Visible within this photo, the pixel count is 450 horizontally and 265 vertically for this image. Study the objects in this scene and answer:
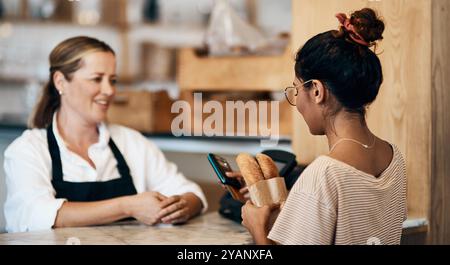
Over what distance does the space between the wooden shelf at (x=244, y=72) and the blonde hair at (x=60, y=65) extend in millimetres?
491

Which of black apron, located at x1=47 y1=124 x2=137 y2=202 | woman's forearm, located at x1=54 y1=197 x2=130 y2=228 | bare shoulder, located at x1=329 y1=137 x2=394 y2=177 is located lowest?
woman's forearm, located at x1=54 y1=197 x2=130 y2=228

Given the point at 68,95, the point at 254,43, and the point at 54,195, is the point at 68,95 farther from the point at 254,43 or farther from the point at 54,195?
the point at 254,43

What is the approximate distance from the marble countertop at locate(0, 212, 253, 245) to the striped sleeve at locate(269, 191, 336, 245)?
12.2 inches

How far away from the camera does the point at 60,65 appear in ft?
6.07

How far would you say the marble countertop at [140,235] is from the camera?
145 centimetres

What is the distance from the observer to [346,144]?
1181 mm

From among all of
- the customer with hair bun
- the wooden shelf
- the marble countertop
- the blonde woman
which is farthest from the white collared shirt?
the customer with hair bun

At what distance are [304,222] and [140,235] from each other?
52 cm

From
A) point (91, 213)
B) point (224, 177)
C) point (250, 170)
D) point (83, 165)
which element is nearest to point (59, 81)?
point (83, 165)

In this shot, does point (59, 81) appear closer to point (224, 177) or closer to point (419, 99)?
point (224, 177)

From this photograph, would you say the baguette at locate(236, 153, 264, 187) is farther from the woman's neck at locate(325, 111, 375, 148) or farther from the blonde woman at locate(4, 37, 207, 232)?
the blonde woman at locate(4, 37, 207, 232)

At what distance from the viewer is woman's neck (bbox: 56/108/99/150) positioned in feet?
6.13
